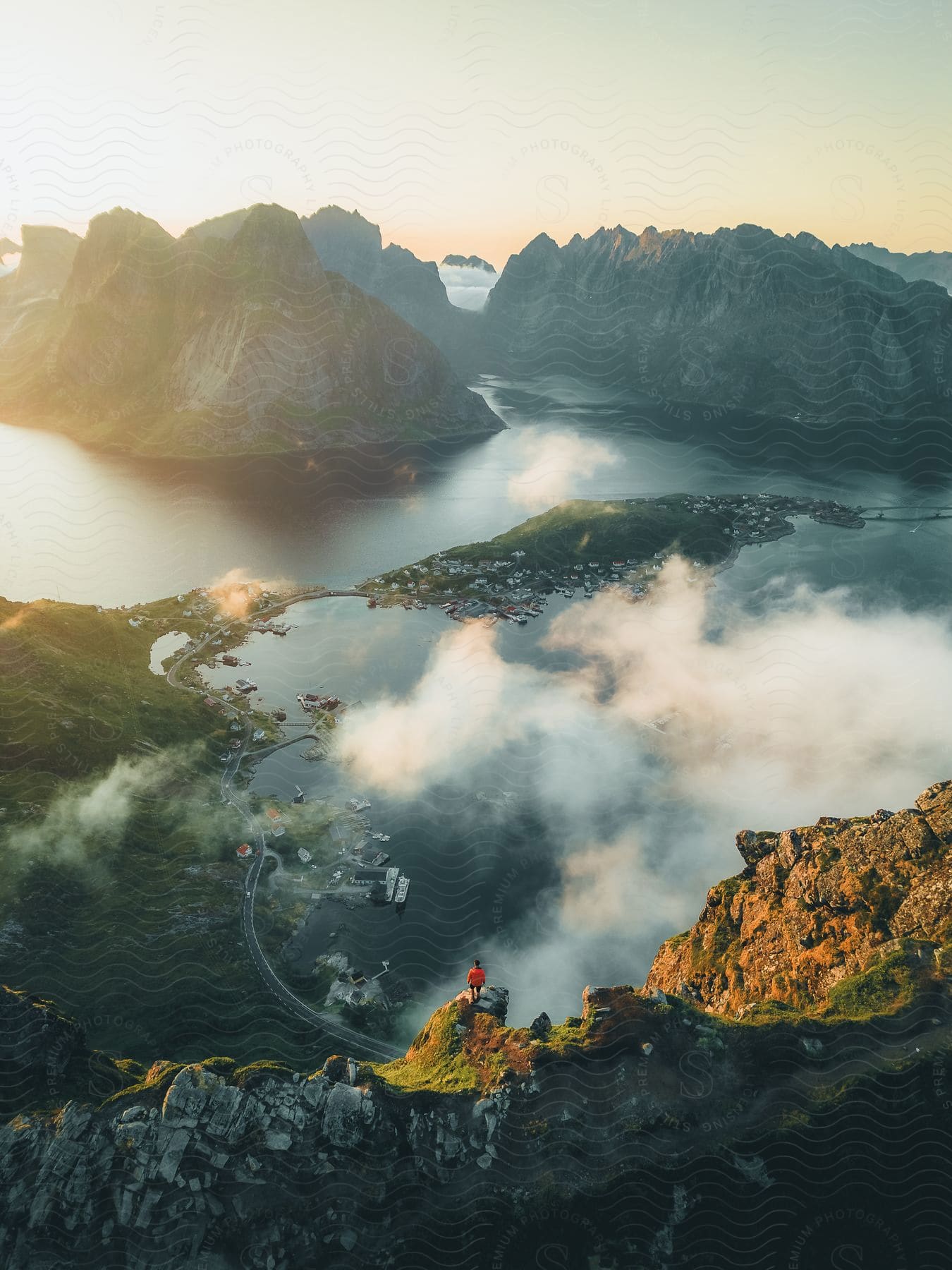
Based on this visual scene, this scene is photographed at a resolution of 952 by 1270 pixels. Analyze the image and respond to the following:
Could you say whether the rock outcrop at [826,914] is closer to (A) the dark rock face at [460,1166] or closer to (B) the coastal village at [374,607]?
(A) the dark rock face at [460,1166]

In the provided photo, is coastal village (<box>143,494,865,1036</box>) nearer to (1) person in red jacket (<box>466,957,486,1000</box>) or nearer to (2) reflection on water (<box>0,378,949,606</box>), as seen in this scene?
(2) reflection on water (<box>0,378,949,606</box>)

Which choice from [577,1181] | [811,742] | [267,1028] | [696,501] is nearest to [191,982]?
[267,1028]

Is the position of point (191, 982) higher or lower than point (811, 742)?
lower

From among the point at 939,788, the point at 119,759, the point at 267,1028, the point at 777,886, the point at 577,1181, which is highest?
the point at 939,788

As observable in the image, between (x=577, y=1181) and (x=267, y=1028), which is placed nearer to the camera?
(x=577, y=1181)

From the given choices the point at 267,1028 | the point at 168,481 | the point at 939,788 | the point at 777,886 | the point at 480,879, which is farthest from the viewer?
the point at 168,481

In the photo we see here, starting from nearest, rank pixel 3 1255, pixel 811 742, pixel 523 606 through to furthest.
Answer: pixel 3 1255 → pixel 811 742 → pixel 523 606

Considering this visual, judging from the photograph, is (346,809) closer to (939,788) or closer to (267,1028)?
(267,1028)
